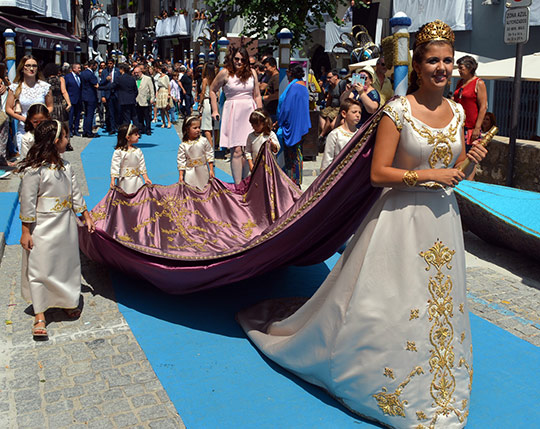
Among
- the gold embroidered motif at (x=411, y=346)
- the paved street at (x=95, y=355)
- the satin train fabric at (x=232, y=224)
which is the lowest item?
the paved street at (x=95, y=355)

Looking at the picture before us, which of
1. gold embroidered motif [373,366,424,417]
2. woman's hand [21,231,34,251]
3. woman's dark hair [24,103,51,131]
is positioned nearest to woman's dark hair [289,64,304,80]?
woman's dark hair [24,103,51,131]

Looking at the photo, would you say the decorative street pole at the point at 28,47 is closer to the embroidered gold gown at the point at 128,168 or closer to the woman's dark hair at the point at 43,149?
the embroidered gold gown at the point at 128,168

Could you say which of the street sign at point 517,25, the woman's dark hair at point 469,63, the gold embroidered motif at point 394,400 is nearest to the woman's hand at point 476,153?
the gold embroidered motif at point 394,400

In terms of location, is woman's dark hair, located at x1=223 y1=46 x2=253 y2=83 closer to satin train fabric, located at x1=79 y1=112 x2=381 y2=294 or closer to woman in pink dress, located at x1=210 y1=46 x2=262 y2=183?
woman in pink dress, located at x1=210 y1=46 x2=262 y2=183

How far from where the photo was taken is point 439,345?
11.7 ft

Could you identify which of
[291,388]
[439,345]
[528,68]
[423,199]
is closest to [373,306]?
[439,345]

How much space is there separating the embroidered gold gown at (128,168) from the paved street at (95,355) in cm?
130

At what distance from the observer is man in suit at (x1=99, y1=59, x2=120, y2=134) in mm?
17022

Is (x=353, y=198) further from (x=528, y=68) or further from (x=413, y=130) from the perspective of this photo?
(x=528, y=68)

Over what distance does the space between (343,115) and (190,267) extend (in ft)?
9.04

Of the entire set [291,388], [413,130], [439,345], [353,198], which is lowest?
[291,388]

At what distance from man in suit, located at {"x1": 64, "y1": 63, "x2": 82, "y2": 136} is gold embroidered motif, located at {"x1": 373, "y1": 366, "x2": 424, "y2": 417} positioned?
47.7 ft

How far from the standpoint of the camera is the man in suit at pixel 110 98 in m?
17.0

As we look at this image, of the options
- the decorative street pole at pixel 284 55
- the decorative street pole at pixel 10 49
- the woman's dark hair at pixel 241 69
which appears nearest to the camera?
the woman's dark hair at pixel 241 69
